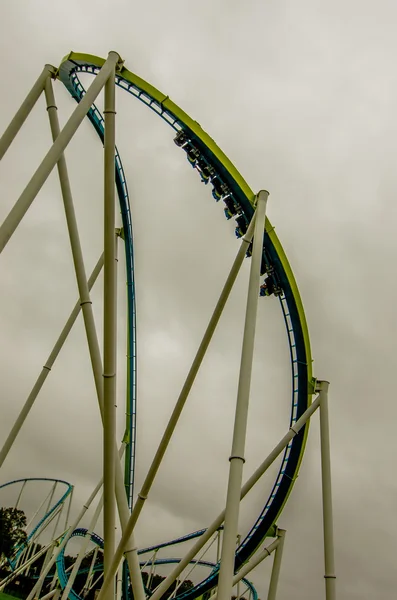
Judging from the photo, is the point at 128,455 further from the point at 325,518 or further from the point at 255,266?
the point at 255,266

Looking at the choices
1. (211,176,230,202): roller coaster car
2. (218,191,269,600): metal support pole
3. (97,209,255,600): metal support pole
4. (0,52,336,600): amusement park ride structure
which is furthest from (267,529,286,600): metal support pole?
(211,176,230,202): roller coaster car

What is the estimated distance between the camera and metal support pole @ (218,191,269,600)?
502 cm

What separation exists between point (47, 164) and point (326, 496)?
7.84 meters

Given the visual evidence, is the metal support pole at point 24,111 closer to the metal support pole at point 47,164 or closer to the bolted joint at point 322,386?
the metal support pole at point 47,164

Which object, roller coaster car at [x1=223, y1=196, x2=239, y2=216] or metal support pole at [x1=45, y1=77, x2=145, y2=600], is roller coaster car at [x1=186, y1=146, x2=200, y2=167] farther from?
metal support pole at [x1=45, y1=77, x2=145, y2=600]

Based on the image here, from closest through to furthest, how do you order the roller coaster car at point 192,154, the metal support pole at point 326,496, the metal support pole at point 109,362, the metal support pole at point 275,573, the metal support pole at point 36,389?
the metal support pole at point 109,362 < the metal support pole at point 326,496 < the metal support pole at point 36,389 < the roller coaster car at point 192,154 < the metal support pole at point 275,573

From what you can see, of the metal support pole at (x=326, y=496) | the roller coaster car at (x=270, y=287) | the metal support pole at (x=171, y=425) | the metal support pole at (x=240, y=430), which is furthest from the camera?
the roller coaster car at (x=270, y=287)

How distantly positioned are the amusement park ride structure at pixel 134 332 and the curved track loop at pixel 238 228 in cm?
2

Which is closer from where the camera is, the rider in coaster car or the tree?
the rider in coaster car

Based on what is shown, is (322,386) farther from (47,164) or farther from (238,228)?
(47,164)

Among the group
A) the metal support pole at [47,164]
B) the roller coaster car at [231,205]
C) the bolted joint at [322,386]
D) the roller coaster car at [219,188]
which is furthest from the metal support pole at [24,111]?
the bolted joint at [322,386]

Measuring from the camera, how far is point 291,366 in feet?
37.0

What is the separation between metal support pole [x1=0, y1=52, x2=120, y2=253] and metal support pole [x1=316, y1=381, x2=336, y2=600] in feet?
23.1

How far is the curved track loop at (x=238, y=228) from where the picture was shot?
30.1 feet
